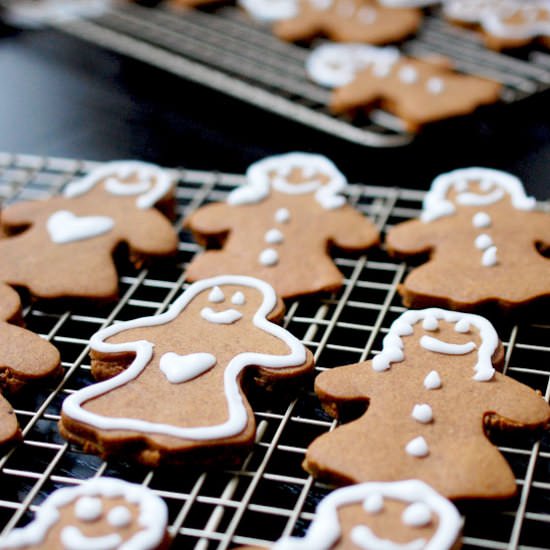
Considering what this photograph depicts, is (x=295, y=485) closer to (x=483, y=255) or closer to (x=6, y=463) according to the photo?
(x=6, y=463)

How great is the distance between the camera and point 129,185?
1.45m

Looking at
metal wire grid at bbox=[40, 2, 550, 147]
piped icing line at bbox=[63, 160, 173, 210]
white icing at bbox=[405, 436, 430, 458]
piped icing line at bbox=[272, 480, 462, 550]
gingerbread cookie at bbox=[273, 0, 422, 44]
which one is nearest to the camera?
piped icing line at bbox=[272, 480, 462, 550]

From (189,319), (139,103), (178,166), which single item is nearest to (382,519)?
(189,319)

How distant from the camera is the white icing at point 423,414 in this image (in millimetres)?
978

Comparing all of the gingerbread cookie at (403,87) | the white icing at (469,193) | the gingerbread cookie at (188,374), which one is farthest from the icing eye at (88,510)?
the gingerbread cookie at (403,87)

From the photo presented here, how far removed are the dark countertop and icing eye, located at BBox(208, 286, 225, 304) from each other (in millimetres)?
507

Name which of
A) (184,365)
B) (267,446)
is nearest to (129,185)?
(184,365)

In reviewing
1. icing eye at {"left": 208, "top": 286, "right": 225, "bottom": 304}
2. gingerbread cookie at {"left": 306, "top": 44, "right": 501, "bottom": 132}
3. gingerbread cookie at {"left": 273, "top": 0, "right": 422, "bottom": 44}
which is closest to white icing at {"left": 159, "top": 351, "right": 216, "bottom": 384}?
icing eye at {"left": 208, "top": 286, "right": 225, "bottom": 304}

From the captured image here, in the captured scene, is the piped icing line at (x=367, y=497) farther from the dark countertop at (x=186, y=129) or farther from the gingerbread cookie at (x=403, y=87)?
the gingerbread cookie at (x=403, y=87)

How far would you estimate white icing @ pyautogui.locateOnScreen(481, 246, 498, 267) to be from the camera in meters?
1.23

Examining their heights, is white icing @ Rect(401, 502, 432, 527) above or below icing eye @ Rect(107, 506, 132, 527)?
above

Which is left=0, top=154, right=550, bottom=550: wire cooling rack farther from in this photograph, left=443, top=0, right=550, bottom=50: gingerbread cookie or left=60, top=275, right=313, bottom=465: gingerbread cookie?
left=443, top=0, right=550, bottom=50: gingerbread cookie

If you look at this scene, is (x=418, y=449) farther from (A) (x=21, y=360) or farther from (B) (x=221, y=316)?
(A) (x=21, y=360)

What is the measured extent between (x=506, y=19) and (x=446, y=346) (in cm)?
103
